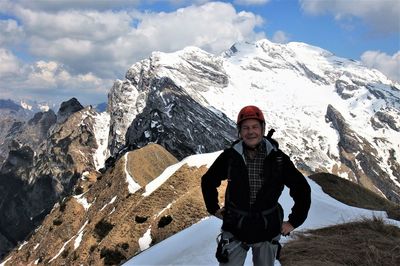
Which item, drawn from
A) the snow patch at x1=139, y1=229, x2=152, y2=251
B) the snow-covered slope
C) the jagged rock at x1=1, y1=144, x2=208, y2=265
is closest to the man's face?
the snow-covered slope

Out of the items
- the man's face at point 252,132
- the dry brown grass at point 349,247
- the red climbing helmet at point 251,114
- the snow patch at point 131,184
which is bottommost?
the snow patch at point 131,184

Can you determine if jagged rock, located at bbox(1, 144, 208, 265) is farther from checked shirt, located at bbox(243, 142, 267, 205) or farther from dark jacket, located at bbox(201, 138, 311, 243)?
checked shirt, located at bbox(243, 142, 267, 205)

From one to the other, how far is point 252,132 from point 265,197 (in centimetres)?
115

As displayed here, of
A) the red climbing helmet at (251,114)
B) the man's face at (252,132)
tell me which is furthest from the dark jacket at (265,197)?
the red climbing helmet at (251,114)

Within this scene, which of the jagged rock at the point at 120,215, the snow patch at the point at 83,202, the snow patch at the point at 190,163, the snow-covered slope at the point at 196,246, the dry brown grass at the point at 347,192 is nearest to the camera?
the snow-covered slope at the point at 196,246

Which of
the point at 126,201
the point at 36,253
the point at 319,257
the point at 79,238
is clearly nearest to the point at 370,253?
the point at 319,257

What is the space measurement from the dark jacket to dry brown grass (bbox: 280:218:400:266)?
3.50 metres

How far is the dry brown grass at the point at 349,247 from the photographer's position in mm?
10953

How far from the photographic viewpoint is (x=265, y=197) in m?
7.80

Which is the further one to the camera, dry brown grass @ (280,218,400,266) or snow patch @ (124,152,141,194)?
snow patch @ (124,152,141,194)

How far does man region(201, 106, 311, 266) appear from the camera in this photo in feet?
25.5

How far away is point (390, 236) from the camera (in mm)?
13562

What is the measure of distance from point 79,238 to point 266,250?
5544cm

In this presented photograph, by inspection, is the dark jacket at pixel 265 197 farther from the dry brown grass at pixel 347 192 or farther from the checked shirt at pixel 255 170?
the dry brown grass at pixel 347 192
